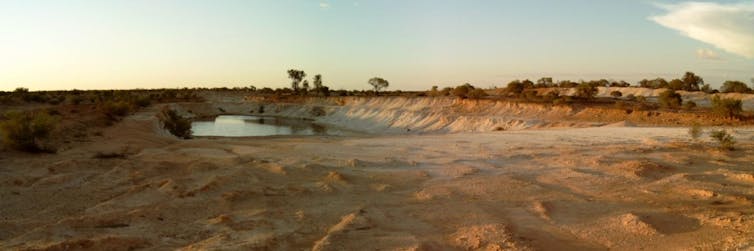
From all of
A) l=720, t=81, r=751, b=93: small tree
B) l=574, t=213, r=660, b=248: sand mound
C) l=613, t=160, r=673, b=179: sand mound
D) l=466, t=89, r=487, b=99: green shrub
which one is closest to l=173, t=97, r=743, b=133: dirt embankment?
l=466, t=89, r=487, b=99: green shrub

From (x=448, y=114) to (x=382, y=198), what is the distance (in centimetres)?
2982

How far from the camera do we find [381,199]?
32.3 ft

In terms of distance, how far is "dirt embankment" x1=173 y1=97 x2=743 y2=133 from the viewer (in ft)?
92.5

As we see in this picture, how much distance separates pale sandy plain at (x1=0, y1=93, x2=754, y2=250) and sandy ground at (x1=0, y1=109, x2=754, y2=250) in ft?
0.12

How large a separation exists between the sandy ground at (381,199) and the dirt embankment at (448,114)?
12363 millimetres

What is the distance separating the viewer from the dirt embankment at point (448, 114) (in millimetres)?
28203

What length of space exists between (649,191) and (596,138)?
9395 millimetres

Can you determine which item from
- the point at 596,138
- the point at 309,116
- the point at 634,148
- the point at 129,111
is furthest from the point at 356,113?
the point at 634,148

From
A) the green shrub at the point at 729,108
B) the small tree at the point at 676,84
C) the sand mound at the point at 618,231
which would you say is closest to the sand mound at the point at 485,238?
the sand mound at the point at 618,231

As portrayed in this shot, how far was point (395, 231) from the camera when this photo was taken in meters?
7.84

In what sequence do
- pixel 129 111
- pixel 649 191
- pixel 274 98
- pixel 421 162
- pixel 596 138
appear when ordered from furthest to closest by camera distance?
pixel 274 98
pixel 129 111
pixel 596 138
pixel 421 162
pixel 649 191

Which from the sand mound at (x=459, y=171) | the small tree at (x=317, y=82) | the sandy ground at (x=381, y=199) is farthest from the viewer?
the small tree at (x=317, y=82)

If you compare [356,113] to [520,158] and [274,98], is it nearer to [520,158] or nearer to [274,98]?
[274,98]

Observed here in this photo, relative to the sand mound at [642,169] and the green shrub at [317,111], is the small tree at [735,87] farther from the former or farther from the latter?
the sand mound at [642,169]
